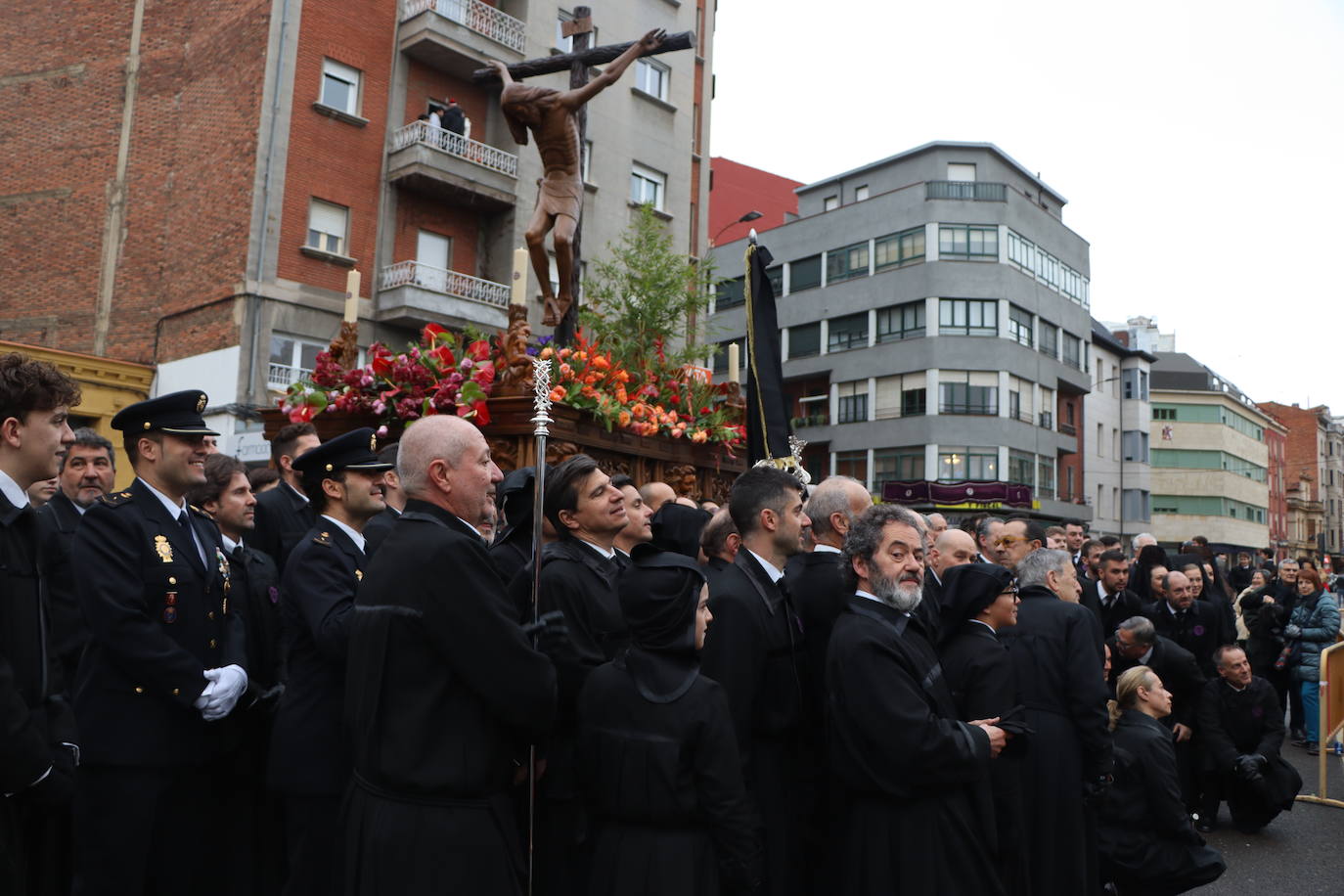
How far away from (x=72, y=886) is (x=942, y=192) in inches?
1746

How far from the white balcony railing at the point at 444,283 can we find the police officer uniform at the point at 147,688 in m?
18.0

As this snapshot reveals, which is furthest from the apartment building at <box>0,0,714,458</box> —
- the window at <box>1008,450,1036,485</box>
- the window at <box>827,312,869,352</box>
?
the window at <box>1008,450,1036,485</box>

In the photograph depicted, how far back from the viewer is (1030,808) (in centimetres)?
528

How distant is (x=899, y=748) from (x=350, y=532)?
250cm

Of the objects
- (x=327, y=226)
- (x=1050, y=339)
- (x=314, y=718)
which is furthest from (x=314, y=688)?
(x=1050, y=339)

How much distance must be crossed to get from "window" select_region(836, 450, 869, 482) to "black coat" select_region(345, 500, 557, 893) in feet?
141

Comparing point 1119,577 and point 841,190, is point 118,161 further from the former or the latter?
point 841,190

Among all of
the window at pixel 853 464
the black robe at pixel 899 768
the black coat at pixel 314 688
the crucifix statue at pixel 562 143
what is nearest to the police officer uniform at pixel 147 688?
the black coat at pixel 314 688

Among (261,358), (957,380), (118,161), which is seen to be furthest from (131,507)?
(957,380)

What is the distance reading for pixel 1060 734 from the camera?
538 centimetres

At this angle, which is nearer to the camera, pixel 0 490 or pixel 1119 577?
pixel 0 490

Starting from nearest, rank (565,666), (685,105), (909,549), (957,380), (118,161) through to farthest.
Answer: (565,666) < (909,549) < (118,161) < (685,105) < (957,380)

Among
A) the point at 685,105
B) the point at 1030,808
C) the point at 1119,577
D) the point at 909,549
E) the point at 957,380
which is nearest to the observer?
the point at 909,549

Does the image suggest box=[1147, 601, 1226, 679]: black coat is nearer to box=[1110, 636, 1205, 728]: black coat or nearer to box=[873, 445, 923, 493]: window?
box=[1110, 636, 1205, 728]: black coat
